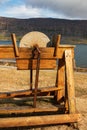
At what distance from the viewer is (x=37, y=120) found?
8.40 meters

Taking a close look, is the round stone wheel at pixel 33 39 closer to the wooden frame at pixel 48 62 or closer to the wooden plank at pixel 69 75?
the wooden frame at pixel 48 62

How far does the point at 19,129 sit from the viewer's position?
8852 millimetres

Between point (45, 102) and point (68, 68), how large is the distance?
1815 millimetres

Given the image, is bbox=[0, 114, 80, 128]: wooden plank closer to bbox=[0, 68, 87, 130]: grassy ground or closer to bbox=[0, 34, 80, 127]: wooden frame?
bbox=[0, 34, 80, 127]: wooden frame

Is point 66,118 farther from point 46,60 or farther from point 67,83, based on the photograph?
point 46,60

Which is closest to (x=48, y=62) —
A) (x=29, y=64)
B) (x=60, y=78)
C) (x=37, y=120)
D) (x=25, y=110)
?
(x=29, y=64)

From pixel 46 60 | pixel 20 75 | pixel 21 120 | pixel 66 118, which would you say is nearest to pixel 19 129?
pixel 21 120

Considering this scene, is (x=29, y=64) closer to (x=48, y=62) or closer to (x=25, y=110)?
(x=48, y=62)

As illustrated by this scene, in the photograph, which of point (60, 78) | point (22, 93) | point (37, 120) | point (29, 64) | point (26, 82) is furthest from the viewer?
point (26, 82)

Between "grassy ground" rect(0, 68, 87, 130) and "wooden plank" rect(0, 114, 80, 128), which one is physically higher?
"wooden plank" rect(0, 114, 80, 128)

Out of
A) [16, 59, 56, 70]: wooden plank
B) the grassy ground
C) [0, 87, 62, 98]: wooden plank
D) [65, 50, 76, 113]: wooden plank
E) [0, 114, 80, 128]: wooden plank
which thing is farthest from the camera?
the grassy ground

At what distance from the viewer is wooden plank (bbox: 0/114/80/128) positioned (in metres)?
8.27

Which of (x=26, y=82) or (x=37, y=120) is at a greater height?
(x=37, y=120)

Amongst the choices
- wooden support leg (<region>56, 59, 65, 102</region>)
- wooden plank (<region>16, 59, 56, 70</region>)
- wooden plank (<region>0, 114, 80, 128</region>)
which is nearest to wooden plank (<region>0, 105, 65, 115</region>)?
wooden plank (<region>0, 114, 80, 128</region>)
